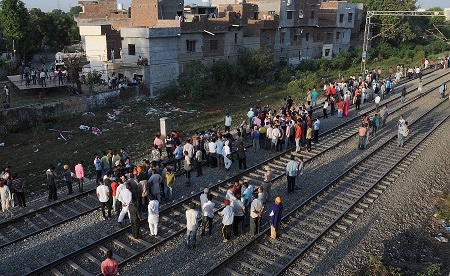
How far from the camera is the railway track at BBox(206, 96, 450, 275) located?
10.6 metres

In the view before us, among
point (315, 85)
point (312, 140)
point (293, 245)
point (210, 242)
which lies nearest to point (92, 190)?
point (210, 242)

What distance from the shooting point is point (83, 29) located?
122 ft

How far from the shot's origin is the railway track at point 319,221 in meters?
10.6

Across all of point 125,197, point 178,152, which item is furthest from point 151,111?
point 125,197

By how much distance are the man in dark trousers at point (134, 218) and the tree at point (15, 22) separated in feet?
131

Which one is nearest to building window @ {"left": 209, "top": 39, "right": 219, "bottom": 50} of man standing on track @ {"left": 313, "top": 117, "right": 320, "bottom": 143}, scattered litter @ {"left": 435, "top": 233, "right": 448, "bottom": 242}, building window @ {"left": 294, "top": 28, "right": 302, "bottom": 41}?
building window @ {"left": 294, "top": 28, "right": 302, "bottom": 41}

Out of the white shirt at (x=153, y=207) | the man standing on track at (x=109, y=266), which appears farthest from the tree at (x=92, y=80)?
the man standing on track at (x=109, y=266)

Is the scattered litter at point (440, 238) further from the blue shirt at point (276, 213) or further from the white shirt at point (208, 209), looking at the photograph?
the white shirt at point (208, 209)

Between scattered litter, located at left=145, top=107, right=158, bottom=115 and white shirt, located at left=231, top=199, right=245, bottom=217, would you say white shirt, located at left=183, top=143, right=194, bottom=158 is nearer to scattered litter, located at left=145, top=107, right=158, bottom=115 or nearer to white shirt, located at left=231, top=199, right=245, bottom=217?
white shirt, located at left=231, top=199, right=245, bottom=217

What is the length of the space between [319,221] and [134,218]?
18.6 ft

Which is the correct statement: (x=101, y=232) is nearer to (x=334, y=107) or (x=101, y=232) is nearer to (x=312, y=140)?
(x=312, y=140)

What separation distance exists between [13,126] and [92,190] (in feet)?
37.3

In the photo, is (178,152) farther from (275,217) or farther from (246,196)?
(275,217)

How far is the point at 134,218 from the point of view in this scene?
11.5 meters
